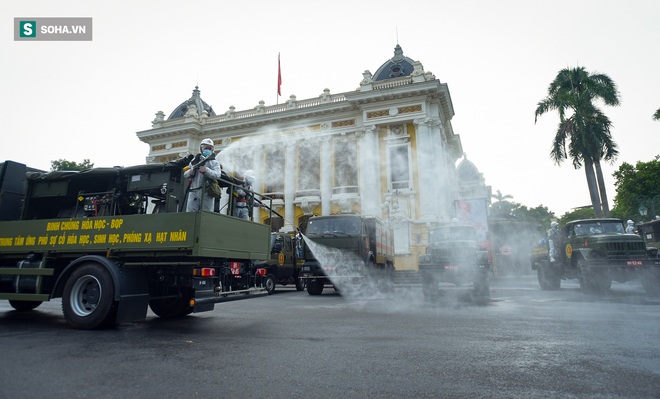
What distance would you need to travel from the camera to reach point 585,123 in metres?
23.0

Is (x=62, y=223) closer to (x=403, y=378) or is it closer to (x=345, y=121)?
(x=403, y=378)

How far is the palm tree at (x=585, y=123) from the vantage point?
22578mm

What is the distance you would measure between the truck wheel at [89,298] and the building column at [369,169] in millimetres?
20521

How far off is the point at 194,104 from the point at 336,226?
111 feet

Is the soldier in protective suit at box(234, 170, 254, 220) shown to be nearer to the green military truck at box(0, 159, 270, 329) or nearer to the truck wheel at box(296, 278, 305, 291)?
the green military truck at box(0, 159, 270, 329)

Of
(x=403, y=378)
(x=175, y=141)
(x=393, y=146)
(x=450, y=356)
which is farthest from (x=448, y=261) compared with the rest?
(x=175, y=141)

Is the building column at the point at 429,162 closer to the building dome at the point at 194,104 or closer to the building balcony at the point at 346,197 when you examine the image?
the building balcony at the point at 346,197

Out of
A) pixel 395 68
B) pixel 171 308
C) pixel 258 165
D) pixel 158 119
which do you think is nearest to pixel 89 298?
pixel 171 308

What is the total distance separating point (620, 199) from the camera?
42219 millimetres

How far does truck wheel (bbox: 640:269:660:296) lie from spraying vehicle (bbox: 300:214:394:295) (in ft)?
27.0

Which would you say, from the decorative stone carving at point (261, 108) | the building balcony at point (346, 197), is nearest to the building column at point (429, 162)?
the building balcony at point (346, 197)

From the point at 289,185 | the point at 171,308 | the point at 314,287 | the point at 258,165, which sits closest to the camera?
the point at 171,308

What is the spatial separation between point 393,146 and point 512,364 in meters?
23.9

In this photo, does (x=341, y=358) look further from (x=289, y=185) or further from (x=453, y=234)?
(x=289, y=185)
